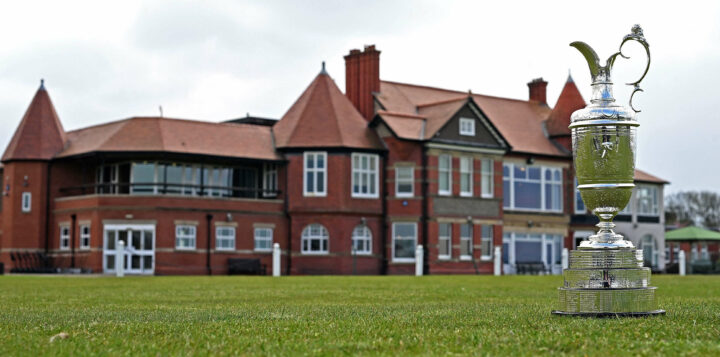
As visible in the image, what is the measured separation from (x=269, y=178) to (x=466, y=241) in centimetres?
990

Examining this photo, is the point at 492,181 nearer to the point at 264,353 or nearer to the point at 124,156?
the point at 124,156

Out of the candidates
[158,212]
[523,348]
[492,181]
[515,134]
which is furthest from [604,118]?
[515,134]

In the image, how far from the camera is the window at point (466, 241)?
155ft

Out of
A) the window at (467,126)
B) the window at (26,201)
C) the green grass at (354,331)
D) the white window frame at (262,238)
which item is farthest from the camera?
the window at (467,126)

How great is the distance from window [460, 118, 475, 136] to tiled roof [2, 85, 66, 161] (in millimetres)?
18975

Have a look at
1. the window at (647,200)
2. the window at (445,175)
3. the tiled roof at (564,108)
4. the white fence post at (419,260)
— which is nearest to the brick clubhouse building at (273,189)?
the window at (445,175)

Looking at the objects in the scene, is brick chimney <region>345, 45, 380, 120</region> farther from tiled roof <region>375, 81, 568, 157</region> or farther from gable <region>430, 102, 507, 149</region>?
gable <region>430, 102, 507, 149</region>

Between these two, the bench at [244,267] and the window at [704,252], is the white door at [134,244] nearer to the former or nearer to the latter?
the bench at [244,267]

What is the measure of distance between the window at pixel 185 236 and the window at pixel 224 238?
1.08m

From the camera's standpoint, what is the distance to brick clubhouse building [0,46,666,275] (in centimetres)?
4300

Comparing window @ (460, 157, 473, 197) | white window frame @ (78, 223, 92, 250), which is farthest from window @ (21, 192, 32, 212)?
window @ (460, 157, 473, 197)

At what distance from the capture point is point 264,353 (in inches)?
274

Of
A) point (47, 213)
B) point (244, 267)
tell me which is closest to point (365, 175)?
point (244, 267)

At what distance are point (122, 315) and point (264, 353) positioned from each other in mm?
4957
